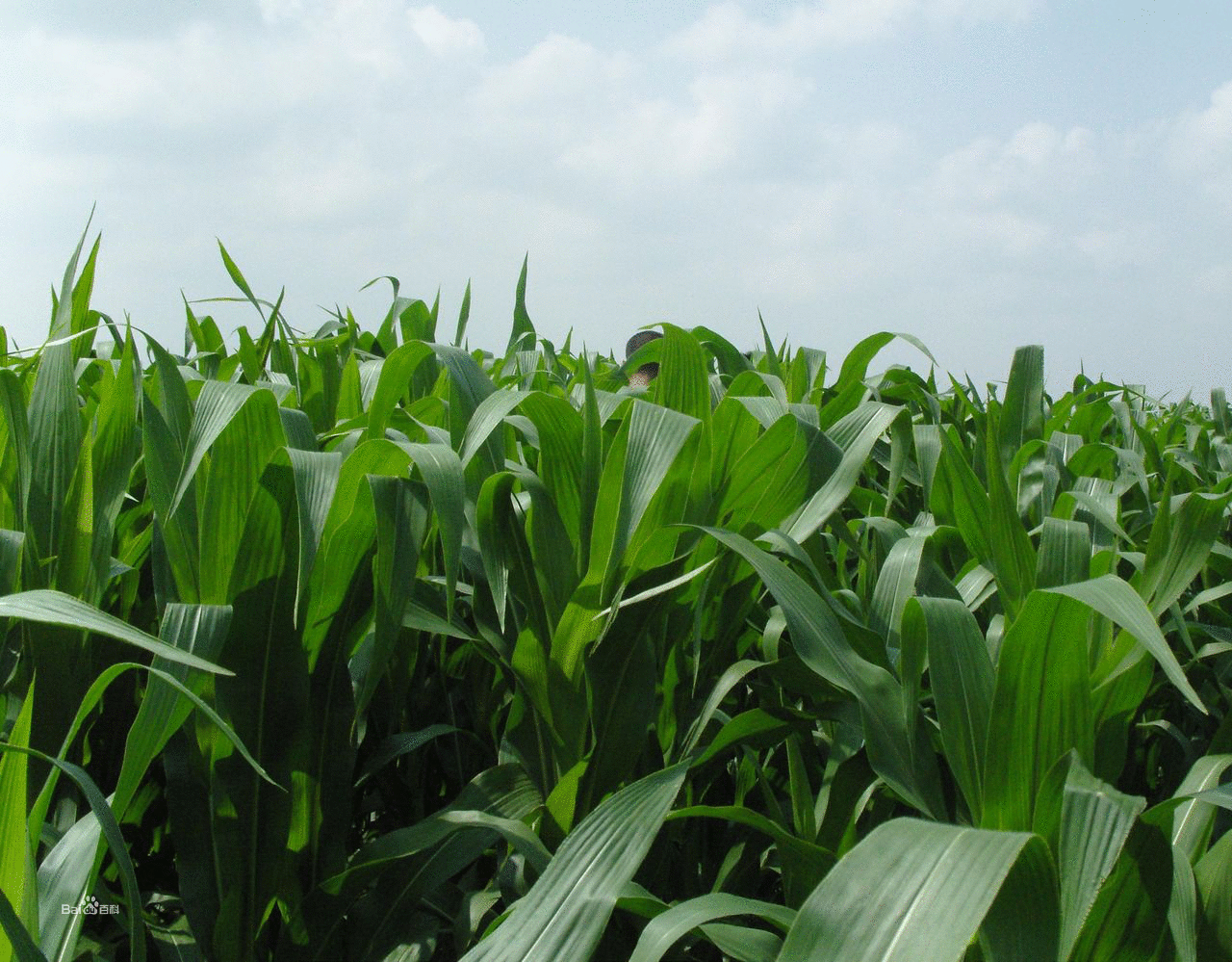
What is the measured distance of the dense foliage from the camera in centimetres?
41

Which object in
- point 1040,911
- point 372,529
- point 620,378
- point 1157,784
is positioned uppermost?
point 620,378

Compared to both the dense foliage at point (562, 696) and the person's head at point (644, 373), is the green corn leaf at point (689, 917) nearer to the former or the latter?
the dense foliage at point (562, 696)

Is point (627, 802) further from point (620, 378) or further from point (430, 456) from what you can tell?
point (620, 378)

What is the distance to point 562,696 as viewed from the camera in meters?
0.60

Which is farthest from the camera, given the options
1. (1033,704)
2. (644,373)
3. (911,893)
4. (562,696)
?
(644,373)

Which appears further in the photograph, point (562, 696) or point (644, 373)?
point (644, 373)

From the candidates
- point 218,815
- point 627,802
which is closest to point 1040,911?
point 627,802

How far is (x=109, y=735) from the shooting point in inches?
27.1

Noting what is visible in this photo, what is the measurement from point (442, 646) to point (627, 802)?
0.30 m

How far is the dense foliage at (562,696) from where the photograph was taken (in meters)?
0.41

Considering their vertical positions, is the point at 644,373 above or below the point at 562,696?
above

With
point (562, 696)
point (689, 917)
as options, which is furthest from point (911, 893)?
point (562, 696)

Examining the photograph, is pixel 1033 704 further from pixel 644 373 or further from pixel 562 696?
pixel 644 373

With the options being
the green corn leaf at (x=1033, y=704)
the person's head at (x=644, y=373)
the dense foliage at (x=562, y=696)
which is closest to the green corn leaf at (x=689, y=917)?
the dense foliage at (x=562, y=696)
